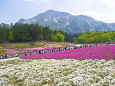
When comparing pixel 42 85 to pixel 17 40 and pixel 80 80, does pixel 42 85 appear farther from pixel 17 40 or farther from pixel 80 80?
pixel 17 40

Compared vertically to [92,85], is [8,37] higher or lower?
higher

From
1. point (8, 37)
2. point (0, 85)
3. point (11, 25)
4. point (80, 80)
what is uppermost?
point (11, 25)

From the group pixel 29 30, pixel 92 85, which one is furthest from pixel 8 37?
pixel 92 85

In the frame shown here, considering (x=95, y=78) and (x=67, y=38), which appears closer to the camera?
(x=95, y=78)

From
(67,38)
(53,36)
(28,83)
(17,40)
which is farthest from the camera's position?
(67,38)

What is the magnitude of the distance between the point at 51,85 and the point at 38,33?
79736 mm

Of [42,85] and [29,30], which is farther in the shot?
[29,30]

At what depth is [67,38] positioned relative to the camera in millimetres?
139500

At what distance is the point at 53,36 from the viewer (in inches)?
4299

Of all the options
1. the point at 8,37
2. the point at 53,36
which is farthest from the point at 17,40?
the point at 53,36

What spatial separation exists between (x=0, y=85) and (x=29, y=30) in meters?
84.9

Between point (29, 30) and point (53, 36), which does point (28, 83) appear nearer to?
point (29, 30)

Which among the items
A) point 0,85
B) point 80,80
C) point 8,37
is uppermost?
point 8,37

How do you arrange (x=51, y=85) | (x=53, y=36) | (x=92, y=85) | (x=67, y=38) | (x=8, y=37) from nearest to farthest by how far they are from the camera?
(x=92, y=85), (x=51, y=85), (x=8, y=37), (x=53, y=36), (x=67, y=38)
